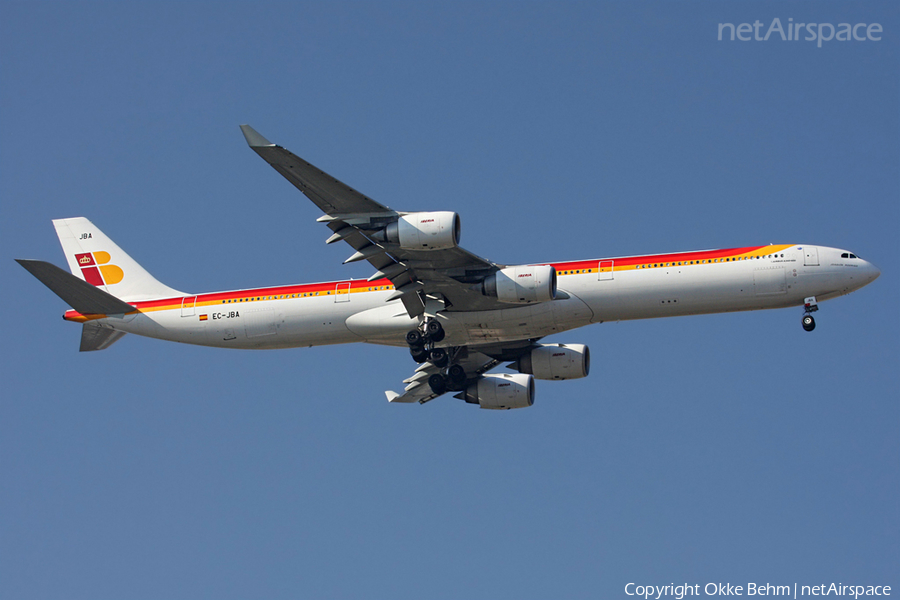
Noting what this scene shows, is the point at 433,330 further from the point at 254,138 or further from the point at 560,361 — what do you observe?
the point at 254,138

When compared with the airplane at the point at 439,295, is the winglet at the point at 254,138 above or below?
above

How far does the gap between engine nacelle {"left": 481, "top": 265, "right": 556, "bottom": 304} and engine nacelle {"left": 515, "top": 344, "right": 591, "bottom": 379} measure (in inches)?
288

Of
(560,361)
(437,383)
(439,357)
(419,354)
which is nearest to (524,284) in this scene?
(419,354)

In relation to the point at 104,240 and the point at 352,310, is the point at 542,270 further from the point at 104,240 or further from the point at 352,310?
the point at 104,240

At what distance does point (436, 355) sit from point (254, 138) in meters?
A: 15.3

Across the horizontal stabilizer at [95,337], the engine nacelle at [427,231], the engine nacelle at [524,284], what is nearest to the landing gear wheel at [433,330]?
the engine nacelle at [524,284]

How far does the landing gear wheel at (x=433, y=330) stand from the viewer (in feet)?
142

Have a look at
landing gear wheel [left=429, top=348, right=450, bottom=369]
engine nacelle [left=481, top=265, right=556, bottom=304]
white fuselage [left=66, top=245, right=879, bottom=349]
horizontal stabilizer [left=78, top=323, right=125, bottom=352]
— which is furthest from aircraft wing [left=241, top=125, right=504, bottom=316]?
horizontal stabilizer [left=78, top=323, right=125, bottom=352]

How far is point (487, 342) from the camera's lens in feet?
149

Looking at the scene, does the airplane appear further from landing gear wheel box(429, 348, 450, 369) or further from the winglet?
the winglet

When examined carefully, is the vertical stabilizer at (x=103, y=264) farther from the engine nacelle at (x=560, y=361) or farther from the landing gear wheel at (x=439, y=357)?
the engine nacelle at (x=560, y=361)

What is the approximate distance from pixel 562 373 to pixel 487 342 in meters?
4.80

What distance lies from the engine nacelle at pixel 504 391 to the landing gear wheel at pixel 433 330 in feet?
23.0

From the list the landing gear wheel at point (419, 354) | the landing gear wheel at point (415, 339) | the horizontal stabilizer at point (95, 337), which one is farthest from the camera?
the horizontal stabilizer at point (95, 337)
